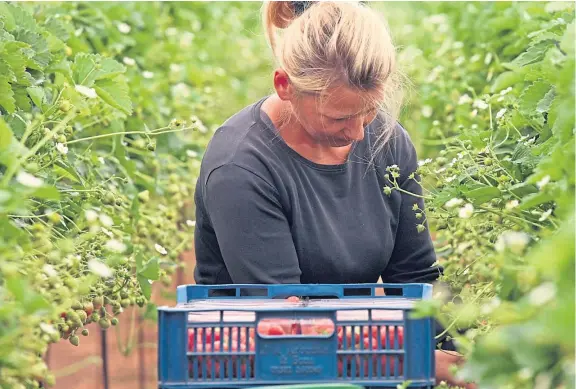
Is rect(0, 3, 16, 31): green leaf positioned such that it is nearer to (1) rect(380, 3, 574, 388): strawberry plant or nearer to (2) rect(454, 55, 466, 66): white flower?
(1) rect(380, 3, 574, 388): strawberry plant

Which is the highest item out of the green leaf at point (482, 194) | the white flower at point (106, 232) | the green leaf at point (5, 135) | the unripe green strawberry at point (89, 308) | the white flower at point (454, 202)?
the green leaf at point (5, 135)

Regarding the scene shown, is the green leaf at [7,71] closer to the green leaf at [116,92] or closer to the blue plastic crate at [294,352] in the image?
the green leaf at [116,92]

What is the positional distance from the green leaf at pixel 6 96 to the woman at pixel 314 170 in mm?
612

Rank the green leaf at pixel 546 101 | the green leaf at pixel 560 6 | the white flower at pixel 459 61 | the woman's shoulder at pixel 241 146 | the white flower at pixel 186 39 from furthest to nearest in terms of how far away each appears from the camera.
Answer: the white flower at pixel 186 39 < the white flower at pixel 459 61 < the green leaf at pixel 560 6 < the woman's shoulder at pixel 241 146 < the green leaf at pixel 546 101

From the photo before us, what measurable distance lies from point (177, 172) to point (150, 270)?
5.88 feet

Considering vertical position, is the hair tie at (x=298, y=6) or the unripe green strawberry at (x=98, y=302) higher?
the hair tie at (x=298, y=6)

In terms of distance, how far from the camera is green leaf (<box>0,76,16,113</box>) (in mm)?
2660

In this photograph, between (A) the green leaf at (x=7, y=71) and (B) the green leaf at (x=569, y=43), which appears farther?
(A) the green leaf at (x=7, y=71)

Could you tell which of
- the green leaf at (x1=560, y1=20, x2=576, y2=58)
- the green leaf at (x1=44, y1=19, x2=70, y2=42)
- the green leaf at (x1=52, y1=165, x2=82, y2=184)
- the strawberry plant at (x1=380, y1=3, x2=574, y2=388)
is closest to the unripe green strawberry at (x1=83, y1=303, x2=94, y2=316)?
the green leaf at (x1=52, y1=165, x2=82, y2=184)

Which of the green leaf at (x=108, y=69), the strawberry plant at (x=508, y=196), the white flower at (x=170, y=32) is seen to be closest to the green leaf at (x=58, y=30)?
the green leaf at (x=108, y=69)

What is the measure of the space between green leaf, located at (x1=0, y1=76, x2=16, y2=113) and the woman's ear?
745mm

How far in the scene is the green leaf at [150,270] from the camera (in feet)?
8.95

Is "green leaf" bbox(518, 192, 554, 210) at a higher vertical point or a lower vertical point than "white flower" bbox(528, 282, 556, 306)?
higher

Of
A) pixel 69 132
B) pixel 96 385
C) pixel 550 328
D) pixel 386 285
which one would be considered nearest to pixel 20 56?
pixel 69 132
